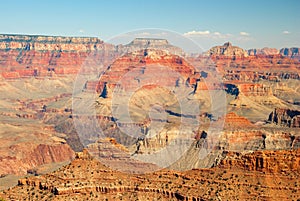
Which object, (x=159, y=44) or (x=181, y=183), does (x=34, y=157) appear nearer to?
(x=159, y=44)

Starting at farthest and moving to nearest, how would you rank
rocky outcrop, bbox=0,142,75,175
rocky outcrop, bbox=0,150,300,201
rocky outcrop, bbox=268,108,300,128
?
rocky outcrop, bbox=268,108,300,128 → rocky outcrop, bbox=0,142,75,175 → rocky outcrop, bbox=0,150,300,201

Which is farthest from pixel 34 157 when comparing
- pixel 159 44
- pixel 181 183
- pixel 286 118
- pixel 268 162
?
pixel 268 162

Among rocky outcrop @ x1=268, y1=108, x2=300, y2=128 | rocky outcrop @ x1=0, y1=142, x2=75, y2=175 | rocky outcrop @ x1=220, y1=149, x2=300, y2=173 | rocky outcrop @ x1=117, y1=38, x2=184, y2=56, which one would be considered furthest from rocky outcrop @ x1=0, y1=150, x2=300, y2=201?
rocky outcrop @ x1=268, y1=108, x2=300, y2=128

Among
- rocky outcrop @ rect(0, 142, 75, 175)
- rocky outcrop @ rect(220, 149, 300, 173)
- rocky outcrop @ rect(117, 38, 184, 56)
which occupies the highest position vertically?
rocky outcrop @ rect(117, 38, 184, 56)

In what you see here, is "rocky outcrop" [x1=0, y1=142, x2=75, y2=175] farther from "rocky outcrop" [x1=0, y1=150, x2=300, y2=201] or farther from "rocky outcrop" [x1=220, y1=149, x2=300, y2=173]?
"rocky outcrop" [x1=220, y1=149, x2=300, y2=173]

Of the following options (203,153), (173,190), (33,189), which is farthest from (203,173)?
(203,153)

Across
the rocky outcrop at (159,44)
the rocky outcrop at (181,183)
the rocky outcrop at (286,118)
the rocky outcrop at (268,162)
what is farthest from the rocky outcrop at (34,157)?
the rocky outcrop at (268,162)

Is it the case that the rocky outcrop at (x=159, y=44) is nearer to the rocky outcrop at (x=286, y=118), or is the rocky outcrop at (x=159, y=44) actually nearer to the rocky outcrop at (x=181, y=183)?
the rocky outcrop at (x=286, y=118)

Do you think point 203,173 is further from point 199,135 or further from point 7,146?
point 7,146
